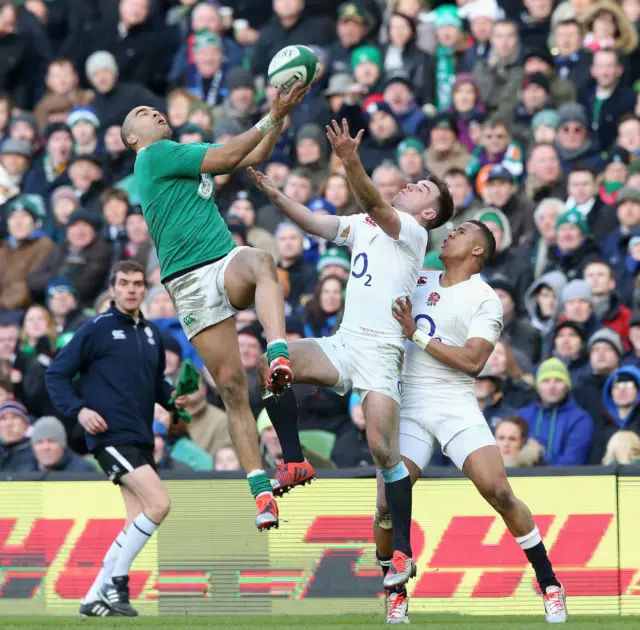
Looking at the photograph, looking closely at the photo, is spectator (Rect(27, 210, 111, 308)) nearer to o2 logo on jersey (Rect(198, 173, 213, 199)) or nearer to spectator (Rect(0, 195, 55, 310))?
spectator (Rect(0, 195, 55, 310))

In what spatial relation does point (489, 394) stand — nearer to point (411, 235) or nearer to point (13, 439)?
point (411, 235)

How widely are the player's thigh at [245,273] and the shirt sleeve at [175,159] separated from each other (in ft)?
1.98

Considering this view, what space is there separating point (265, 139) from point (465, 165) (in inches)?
247

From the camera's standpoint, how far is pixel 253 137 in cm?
944

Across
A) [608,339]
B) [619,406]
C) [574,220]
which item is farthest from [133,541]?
[574,220]

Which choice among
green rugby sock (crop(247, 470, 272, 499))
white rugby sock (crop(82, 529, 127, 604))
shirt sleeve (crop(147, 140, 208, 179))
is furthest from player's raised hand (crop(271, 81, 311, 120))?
white rugby sock (crop(82, 529, 127, 604))

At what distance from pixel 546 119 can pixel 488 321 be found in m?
5.83

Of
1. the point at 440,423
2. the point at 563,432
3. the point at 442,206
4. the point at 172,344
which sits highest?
the point at 442,206

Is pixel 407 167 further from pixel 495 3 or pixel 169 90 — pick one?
pixel 169 90

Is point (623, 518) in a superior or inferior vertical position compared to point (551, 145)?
inferior

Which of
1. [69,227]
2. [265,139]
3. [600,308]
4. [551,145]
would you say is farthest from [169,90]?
[265,139]

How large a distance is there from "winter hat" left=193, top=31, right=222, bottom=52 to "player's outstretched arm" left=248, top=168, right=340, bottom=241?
27.2 feet

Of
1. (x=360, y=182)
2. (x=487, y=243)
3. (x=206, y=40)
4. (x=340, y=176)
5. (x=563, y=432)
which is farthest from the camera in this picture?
(x=206, y=40)

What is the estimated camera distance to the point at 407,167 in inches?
610
